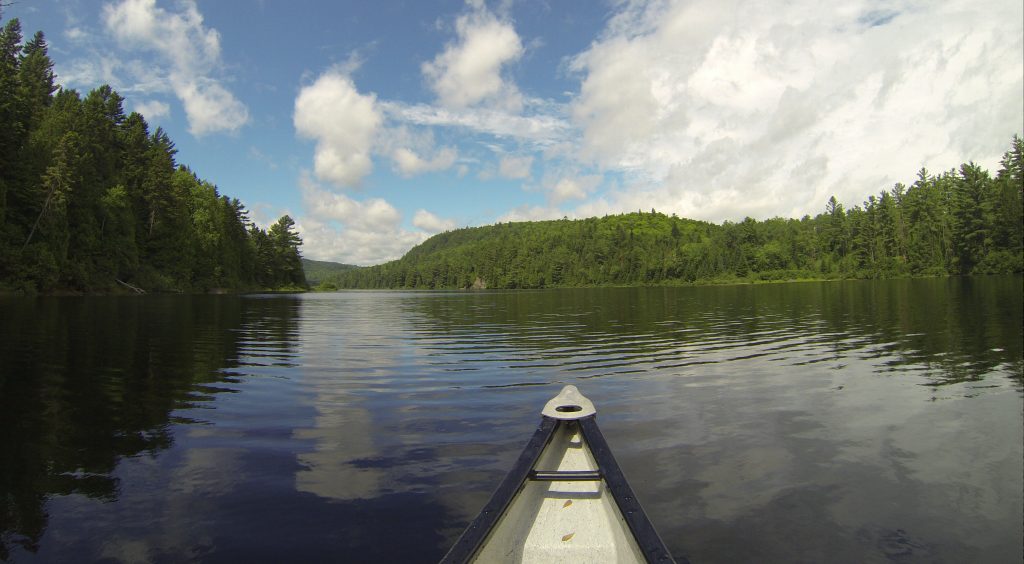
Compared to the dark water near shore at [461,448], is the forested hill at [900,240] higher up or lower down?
higher up

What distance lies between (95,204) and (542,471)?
9265 cm

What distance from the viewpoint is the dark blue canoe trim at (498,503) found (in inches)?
168

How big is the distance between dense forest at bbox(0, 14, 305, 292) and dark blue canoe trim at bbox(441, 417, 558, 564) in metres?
74.9

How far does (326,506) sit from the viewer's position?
23.1 ft

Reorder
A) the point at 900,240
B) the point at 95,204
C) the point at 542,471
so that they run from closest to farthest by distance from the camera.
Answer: the point at 542,471
the point at 95,204
the point at 900,240

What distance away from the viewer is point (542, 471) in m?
6.24

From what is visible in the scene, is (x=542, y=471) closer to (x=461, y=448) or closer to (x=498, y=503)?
(x=498, y=503)

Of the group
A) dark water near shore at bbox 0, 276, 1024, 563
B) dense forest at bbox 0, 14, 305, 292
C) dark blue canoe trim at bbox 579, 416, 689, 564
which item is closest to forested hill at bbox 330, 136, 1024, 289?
dark water near shore at bbox 0, 276, 1024, 563

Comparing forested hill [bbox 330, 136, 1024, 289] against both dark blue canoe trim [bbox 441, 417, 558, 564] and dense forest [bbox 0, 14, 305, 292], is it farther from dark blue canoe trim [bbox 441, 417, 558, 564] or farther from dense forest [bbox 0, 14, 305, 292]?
dense forest [bbox 0, 14, 305, 292]

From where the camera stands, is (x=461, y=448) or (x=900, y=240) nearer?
(x=461, y=448)

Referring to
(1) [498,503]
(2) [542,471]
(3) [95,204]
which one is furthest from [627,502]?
(3) [95,204]

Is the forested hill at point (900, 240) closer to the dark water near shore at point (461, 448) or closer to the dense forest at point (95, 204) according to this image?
the dark water near shore at point (461, 448)

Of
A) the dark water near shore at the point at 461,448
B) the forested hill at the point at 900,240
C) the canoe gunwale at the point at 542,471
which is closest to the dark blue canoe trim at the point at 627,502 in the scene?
the canoe gunwale at the point at 542,471

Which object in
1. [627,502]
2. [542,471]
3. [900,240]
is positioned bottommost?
[542,471]
